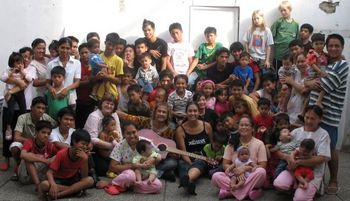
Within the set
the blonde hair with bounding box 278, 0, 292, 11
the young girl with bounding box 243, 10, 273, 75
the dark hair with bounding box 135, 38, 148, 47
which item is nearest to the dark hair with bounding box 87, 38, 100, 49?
the dark hair with bounding box 135, 38, 148, 47

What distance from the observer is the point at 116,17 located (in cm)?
776

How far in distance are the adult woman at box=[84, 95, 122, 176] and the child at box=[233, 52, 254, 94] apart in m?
2.02

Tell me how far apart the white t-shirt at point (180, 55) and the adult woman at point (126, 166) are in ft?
6.77

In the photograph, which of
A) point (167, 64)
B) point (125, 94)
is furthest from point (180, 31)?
point (125, 94)

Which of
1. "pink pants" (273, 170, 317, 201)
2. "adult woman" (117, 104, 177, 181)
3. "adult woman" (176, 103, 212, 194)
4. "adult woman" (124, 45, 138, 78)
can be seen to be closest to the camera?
"pink pants" (273, 170, 317, 201)

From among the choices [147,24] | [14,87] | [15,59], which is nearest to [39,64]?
[15,59]

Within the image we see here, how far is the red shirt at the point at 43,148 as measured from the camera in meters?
5.33

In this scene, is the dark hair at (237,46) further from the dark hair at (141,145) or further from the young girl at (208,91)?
the dark hair at (141,145)

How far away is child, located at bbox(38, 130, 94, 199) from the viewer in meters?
4.98

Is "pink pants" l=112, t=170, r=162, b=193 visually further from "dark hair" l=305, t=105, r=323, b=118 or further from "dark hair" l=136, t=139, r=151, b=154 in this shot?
"dark hair" l=305, t=105, r=323, b=118

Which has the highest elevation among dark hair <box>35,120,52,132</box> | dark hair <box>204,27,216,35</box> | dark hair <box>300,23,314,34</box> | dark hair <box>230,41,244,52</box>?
dark hair <box>300,23,314,34</box>

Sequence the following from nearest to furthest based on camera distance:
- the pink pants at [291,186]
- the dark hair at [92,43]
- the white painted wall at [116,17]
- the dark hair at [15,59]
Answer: the pink pants at [291,186] → the dark hair at [15,59] → the dark hair at [92,43] → the white painted wall at [116,17]

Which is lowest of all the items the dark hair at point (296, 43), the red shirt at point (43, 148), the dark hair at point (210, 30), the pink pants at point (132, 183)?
the pink pants at point (132, 183)

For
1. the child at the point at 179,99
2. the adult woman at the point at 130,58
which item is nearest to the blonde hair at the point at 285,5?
the child at the point at 179,99
